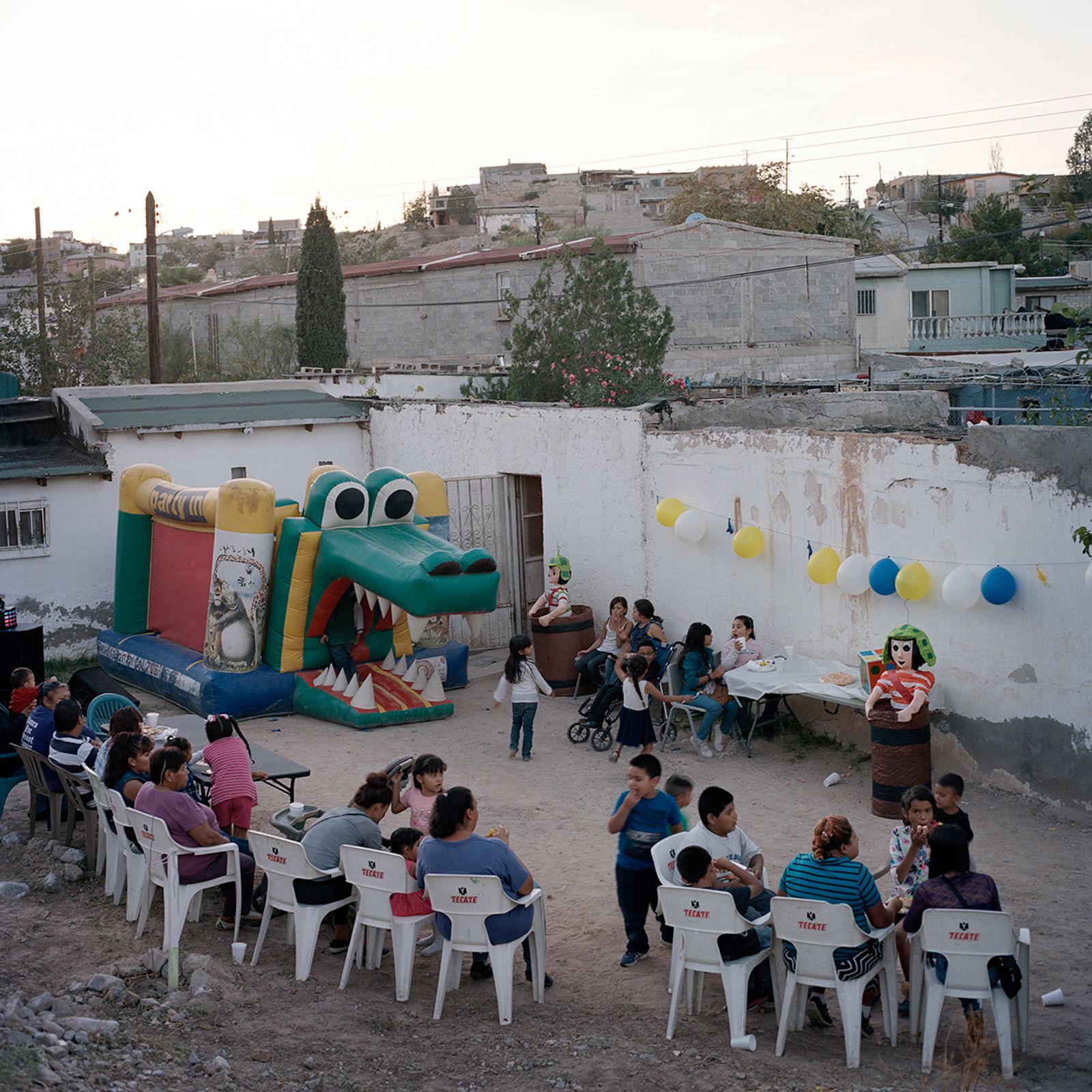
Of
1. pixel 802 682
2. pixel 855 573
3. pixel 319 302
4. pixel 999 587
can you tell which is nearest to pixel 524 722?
pixel 802 682

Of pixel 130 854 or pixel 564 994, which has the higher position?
pixel 130 854

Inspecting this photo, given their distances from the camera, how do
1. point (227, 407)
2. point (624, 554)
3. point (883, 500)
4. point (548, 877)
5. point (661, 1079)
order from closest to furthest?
point (661, 1079), point (548, 877), point (883, 500), point (624, 554), point (227, 407)

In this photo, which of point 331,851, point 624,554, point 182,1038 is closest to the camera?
point 182,1038

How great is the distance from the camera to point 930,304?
33906mm

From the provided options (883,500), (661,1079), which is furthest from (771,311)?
(661,1079)

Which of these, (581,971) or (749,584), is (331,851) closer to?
(581,971)

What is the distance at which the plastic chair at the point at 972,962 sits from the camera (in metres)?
5.54

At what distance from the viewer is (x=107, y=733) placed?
920 cm

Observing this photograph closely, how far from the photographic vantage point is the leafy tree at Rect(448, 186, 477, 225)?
6819 centimetres

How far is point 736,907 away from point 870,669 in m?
4.34

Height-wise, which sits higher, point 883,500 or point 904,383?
point 904,383

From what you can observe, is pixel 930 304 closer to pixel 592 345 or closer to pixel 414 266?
pixel 414 266

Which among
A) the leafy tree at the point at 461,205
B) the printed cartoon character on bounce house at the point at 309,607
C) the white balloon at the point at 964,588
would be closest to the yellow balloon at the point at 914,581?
the white balloon at the point at 964,588

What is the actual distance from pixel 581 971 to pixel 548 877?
4.78 feet
